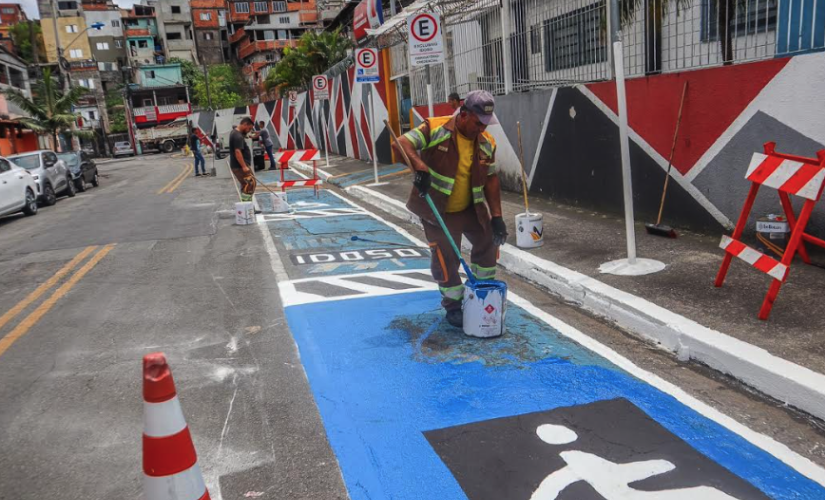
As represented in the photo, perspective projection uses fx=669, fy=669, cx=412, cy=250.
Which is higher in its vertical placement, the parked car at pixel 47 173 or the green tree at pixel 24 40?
the green tree at pixel 24 40

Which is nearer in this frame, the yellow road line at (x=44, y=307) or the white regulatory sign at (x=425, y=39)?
the yellow road line at (x=44, y=307)

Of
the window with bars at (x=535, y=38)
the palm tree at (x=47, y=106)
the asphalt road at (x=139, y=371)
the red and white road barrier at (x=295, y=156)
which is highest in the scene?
the palm tree at (x=47, y=106)

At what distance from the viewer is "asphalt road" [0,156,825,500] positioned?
11.4 ft

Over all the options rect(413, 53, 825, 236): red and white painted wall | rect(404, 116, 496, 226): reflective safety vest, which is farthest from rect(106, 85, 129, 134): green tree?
rect(404, 116, 496, 226): reflective safety vest

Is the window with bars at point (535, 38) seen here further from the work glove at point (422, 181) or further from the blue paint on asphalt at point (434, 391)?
the work glove at point (422, 181)

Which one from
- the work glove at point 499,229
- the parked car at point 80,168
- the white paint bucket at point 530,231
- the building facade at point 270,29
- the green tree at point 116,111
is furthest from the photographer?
the building facade at point 270,29

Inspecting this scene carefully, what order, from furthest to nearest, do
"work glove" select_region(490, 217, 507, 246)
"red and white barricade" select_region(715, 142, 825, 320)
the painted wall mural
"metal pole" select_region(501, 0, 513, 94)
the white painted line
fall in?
the painted wall mural
"metal pole" select_region(501, 0, 513, 94)
"work glove" select_region(490, 217, 507, 246)
"red and white barricade" select_region(715, 142, 825, 320)
the white painted line

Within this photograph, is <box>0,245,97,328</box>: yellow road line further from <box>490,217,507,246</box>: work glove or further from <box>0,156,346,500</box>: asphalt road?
<box>490,217,507,246</box>: work glove

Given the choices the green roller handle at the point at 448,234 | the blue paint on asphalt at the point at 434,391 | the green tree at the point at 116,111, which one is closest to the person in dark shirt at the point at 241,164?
the blue paint on asphalt at the point at 434,391

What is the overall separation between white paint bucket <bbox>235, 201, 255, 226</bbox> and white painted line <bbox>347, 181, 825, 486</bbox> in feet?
22.2

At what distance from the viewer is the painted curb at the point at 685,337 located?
4043 millimetres

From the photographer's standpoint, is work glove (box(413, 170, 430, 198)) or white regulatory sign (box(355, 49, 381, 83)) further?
white regulatory sign (box(355, 49, 381, 83))

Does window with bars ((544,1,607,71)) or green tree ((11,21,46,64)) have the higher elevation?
green tree ((11,21,46,64))

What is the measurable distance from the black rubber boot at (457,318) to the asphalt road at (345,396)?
12 cm
